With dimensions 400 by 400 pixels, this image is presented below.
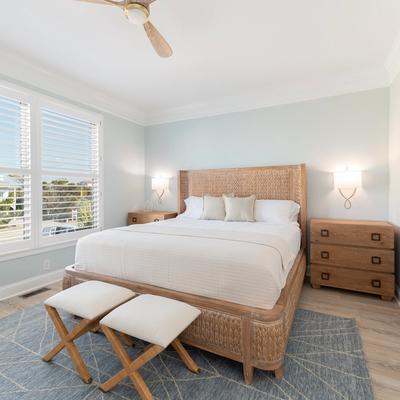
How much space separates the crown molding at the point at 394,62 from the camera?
8.11 feet

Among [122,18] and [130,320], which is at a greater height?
[122,18]

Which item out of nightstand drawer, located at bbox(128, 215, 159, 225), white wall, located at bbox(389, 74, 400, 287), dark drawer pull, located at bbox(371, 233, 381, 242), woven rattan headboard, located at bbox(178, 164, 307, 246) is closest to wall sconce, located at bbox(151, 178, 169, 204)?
woven rattan headboard, located at bbox(178, 164, 307, 246)

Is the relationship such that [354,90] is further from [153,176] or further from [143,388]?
[143,388]

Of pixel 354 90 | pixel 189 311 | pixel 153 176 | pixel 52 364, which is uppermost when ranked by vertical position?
pixel 354 90

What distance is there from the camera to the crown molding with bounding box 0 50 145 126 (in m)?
2.69

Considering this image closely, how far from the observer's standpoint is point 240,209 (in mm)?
3242

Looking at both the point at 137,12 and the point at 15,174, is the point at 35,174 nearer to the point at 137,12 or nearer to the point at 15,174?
the point at 15,174

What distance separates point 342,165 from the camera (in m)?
3.23

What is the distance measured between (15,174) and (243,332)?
9.39ft

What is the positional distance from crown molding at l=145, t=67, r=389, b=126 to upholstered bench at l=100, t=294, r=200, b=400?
3.20m

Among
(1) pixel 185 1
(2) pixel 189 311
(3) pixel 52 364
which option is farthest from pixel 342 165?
(3) pixel 52 364

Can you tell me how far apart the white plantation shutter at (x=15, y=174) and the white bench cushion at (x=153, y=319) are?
205 centimetres

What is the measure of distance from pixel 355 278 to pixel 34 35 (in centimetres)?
408

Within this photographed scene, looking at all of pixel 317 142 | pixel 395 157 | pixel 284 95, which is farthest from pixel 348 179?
pixel 284 95
